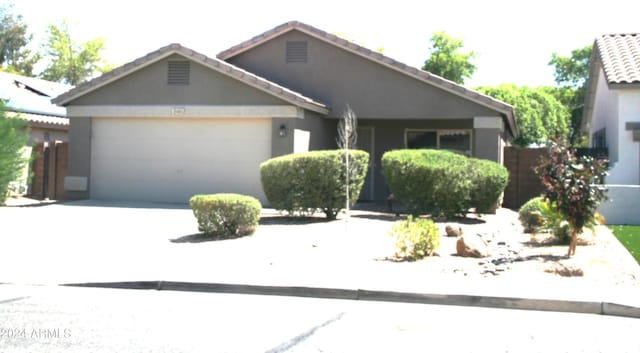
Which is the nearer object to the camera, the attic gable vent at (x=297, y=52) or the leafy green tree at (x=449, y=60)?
the attic gable vent at (x=297, y=52)

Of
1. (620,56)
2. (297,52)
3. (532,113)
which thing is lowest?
(620,56)

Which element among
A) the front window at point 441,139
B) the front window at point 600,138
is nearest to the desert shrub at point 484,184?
the front window at point 441,139

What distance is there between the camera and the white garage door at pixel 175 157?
18219 mm

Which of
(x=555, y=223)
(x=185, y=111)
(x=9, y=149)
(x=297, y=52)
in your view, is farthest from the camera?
(x=297, y=52)

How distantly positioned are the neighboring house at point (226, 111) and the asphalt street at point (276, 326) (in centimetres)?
986

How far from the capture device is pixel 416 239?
10.5 metres

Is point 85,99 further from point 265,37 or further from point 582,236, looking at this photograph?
point 582,236

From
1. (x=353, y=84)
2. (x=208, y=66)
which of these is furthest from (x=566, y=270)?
(x=208, y=66)

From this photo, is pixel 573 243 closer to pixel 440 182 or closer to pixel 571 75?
pixel 440 182

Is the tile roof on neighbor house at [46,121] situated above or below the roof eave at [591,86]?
below

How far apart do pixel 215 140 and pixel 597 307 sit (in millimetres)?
12583

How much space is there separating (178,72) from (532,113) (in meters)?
28.7

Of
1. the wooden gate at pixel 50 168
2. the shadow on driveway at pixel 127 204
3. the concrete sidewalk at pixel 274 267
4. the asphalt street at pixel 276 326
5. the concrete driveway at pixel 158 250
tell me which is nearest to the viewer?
the asphalt street at pixel 276 326

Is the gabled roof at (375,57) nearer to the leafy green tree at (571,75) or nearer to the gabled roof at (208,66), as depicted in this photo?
the gabled roof at (208,66)
